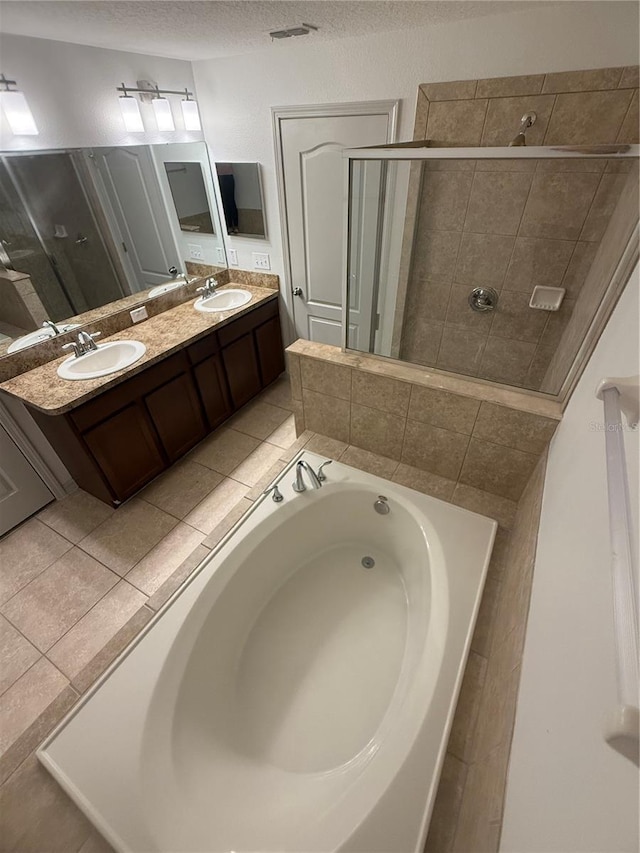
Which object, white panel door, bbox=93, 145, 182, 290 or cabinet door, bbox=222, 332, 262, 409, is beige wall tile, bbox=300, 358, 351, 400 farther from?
white panel door, bbox=93, 145, 182, 290

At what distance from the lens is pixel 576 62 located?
1521mm

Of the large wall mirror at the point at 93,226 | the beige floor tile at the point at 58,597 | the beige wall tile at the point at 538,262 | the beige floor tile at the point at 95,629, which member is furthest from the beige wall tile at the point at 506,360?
the large wall mirror at the point at 93,226

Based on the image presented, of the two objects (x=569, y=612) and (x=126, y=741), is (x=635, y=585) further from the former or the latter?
(x=126, y=741)

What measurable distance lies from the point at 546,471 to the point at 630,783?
1.11m

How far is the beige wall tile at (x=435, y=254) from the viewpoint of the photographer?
2078 mm

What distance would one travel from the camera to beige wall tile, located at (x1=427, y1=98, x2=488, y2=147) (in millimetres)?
1743

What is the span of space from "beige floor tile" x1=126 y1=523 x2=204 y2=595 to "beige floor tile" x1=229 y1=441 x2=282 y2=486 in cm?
45

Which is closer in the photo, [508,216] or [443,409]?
[443,409]

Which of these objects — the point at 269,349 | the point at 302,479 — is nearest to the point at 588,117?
the point at 302,479

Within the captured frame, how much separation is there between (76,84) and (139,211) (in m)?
0.63

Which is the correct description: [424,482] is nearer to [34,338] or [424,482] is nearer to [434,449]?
[434,449]

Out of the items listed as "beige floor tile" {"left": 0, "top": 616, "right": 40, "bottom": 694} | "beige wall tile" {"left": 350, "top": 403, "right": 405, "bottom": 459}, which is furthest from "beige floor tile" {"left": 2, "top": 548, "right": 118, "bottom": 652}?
"beige wall tile" {"left": 350, "top": 403, "right": 405, "bottom": 459}

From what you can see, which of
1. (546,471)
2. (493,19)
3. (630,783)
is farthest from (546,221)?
(630,783)

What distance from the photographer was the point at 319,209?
8.13ft
